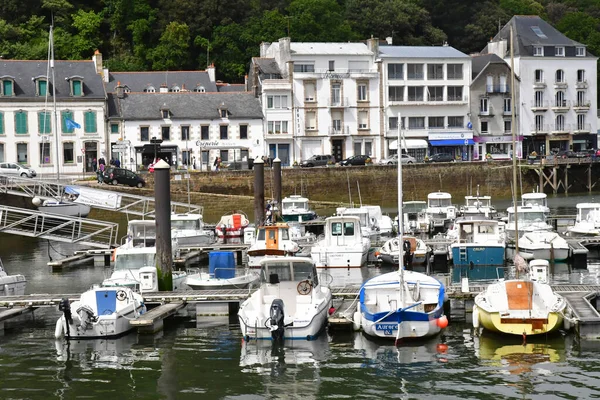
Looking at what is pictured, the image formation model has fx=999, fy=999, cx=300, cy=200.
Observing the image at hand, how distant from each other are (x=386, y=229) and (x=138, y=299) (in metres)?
23.8

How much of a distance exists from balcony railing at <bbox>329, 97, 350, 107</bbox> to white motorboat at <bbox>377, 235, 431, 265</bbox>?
139 ft

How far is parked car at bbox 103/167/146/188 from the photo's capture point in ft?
214

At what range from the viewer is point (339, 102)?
81.5 meters

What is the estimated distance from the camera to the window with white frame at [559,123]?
8944 cm

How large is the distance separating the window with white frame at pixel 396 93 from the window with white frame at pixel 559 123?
1570 centimetres

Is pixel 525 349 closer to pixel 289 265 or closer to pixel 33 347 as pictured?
pixel 289 265

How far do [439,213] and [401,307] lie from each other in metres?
31.8

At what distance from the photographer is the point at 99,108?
2901 inches

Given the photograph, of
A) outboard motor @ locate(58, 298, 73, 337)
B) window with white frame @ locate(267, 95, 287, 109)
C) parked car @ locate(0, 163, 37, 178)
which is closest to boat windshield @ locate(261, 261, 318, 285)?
outboard motor @ locate(58, 298, 73, 337)

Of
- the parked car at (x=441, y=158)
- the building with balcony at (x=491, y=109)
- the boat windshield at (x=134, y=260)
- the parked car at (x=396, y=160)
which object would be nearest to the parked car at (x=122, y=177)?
the parked car at (x=396, y=160)

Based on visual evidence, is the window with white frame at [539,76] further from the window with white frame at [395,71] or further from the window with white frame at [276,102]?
the window with white frame at [276,102]

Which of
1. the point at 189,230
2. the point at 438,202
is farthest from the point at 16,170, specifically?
the point at 438,202

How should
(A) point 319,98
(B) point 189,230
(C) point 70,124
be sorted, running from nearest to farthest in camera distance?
1. (B) point 189,230
2. (C) point 70,124
3. (A) point 319,98

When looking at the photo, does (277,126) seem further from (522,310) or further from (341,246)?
(522,310)
